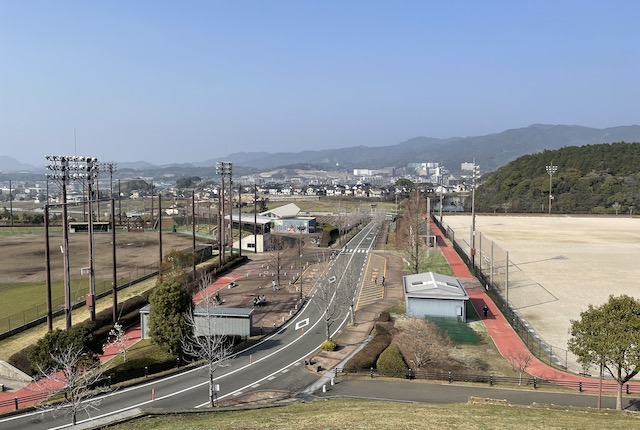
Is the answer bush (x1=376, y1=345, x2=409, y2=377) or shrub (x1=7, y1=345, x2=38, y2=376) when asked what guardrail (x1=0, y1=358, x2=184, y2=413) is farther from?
bush (x1=376, y1=345, x2=409, y2=377)

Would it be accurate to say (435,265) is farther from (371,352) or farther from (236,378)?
(236,378)

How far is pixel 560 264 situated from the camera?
182 feet

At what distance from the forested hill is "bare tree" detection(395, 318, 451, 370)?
360 ft

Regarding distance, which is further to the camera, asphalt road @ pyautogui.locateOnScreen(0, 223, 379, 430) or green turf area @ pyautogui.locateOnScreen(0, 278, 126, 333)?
green turf area @ pyautogui.locateOnScreen(0, 278, 126, 333)

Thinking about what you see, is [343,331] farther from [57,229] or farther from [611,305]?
[57,229]

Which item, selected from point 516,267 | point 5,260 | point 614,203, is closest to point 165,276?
point 5,260

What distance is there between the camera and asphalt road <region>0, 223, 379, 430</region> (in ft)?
68.6

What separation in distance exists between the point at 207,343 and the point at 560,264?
45352mm

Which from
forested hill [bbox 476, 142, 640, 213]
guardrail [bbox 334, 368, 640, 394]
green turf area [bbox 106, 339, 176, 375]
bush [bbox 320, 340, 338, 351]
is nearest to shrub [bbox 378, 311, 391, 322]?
bush [bbox 320, 340, 338, 351]

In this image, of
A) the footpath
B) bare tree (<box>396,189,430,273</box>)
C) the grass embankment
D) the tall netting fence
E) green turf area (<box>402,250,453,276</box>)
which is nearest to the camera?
the grass embankment

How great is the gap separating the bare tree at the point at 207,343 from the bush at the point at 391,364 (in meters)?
8.15

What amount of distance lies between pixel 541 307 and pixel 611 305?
18949 mm

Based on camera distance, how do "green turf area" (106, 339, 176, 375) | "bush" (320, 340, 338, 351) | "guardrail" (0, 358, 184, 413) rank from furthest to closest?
"bush" (320, 340, 338, 351) < "green turf area" (106, 339, 176, 375) < "guardrail" (0, 358, 184, 413)

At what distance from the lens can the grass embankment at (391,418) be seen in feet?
52.9
